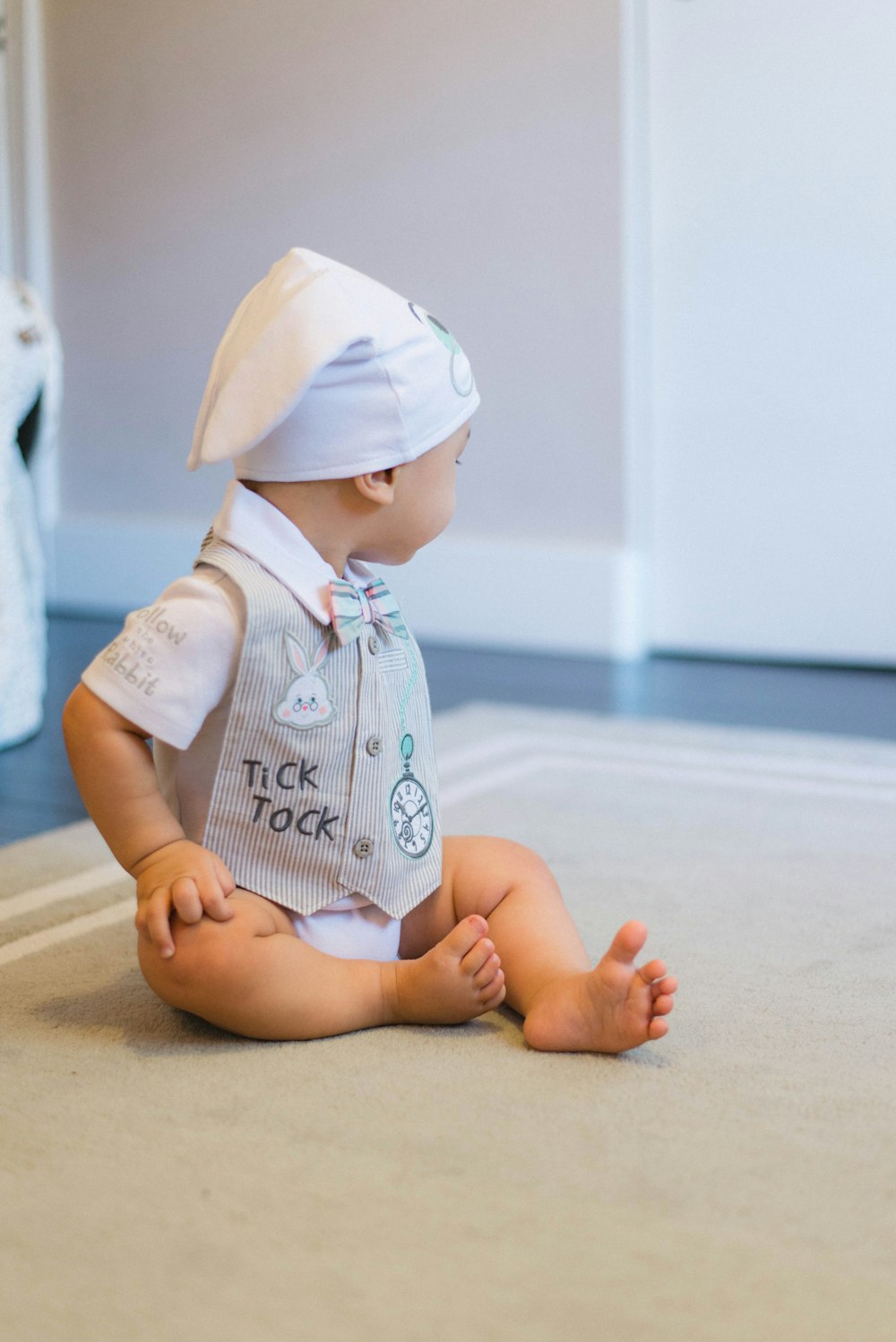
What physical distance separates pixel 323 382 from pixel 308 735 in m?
0.21

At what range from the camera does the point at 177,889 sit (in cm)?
80

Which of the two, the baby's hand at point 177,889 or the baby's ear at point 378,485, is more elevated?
the baby's ear at point 378,485

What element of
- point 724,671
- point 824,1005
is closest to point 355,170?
point 724,671

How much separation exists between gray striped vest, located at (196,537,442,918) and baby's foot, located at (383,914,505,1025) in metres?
0.06

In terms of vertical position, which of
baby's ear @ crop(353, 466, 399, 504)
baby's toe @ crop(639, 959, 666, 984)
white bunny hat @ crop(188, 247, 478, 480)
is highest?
white bunny hat @ crop(188, 247, 478, 480)

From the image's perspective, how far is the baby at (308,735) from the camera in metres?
0.82

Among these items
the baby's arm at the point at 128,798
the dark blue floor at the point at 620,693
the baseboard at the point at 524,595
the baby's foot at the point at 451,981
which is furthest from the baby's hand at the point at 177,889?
the baseboard at the point at 524,595

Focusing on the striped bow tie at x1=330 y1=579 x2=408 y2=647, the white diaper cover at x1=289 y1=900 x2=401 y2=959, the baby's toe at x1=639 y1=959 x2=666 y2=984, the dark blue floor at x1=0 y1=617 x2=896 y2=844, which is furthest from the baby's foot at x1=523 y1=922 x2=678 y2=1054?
the dark blue floor at x1=0 y1=617 x2=896 y2=844

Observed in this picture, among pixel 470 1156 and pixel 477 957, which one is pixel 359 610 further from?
pixel 470 1156

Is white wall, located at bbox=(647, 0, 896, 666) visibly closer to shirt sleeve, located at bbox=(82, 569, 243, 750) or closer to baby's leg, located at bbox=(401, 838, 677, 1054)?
baby's leg, located at bbox=(401, 838, 677, 1054)

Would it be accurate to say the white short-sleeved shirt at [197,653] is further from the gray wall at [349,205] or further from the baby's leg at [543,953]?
the gray wall at [349,205]

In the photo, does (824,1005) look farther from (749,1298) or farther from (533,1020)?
(749,1298)

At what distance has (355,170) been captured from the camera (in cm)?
257

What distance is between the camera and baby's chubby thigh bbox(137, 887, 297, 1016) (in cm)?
81
